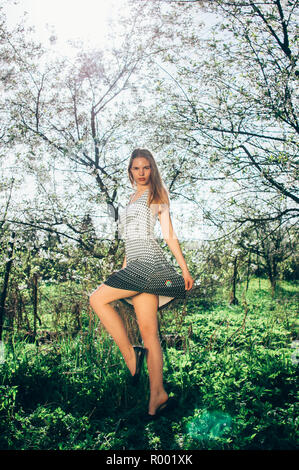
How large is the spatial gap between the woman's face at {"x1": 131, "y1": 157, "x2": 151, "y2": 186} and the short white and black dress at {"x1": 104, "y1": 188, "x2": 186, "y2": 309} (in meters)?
0.09

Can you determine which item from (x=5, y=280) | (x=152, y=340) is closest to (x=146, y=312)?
(x=152, y=340)

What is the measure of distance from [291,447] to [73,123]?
5.33 metres

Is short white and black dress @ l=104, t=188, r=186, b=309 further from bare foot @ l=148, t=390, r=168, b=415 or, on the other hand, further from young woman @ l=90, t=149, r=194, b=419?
bare foot @ l=148, t=390, r=168, b=415

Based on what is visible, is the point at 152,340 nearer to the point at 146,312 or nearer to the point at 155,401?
the point at 146,312

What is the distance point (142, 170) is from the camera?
3143mm

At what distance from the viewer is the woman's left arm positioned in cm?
285

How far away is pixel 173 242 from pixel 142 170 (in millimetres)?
716

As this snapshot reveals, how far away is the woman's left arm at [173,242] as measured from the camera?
285cm

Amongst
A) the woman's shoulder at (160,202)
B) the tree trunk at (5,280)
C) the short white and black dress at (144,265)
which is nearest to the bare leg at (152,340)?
the short white and black dress at (144,265)

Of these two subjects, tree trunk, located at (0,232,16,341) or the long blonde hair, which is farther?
tree trunk, located at (0,232,16,341)

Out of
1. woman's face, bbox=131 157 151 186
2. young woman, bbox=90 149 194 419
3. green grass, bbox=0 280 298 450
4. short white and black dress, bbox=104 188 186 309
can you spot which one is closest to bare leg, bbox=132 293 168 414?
young woman, bbox=90 149 194 419

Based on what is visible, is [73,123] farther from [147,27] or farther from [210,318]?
[210,318]

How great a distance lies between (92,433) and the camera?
267cm

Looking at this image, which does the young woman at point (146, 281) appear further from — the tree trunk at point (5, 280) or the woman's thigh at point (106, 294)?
the tree trunk at point (5, 280)
